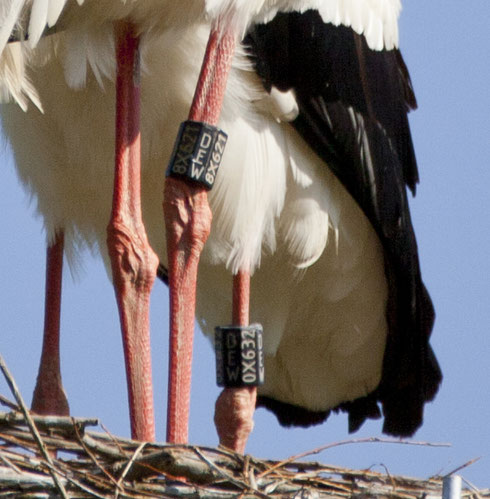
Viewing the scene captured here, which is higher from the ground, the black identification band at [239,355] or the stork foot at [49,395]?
the black identification band at [239,355]

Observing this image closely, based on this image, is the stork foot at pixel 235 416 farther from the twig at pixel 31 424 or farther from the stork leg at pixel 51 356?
the twig at pixel 31 424

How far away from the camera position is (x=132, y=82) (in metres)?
6.27

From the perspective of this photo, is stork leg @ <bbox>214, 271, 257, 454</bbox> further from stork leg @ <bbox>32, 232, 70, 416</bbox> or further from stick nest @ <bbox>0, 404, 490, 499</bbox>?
stick nest @ <bbox>0, 404, 490, 499</bbox>

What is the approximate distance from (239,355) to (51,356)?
0.78 metres

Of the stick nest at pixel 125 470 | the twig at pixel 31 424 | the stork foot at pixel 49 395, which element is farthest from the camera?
the stork foot at pixel 49 395

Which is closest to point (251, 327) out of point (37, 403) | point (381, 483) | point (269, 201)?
point (269, 201)

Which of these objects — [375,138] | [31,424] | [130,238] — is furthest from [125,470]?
[375,138]

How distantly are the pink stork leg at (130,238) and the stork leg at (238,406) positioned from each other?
0.92 metres

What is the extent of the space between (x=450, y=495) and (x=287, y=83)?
246 centimetres

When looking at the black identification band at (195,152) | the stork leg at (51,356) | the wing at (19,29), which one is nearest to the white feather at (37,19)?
the wing at (19,29)

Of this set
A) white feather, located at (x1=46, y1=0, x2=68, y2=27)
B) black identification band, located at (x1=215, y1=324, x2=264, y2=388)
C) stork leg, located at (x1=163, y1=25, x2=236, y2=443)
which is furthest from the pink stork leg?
black identification band, located at (x1=215, y1=324, x2=264, y2=388)

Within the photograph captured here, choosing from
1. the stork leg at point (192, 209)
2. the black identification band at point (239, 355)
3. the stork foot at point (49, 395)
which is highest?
the stork leg at point (192, 209)

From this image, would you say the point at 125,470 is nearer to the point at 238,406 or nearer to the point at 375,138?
the point at 238,406

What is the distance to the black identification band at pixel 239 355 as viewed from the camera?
22.4 feet
